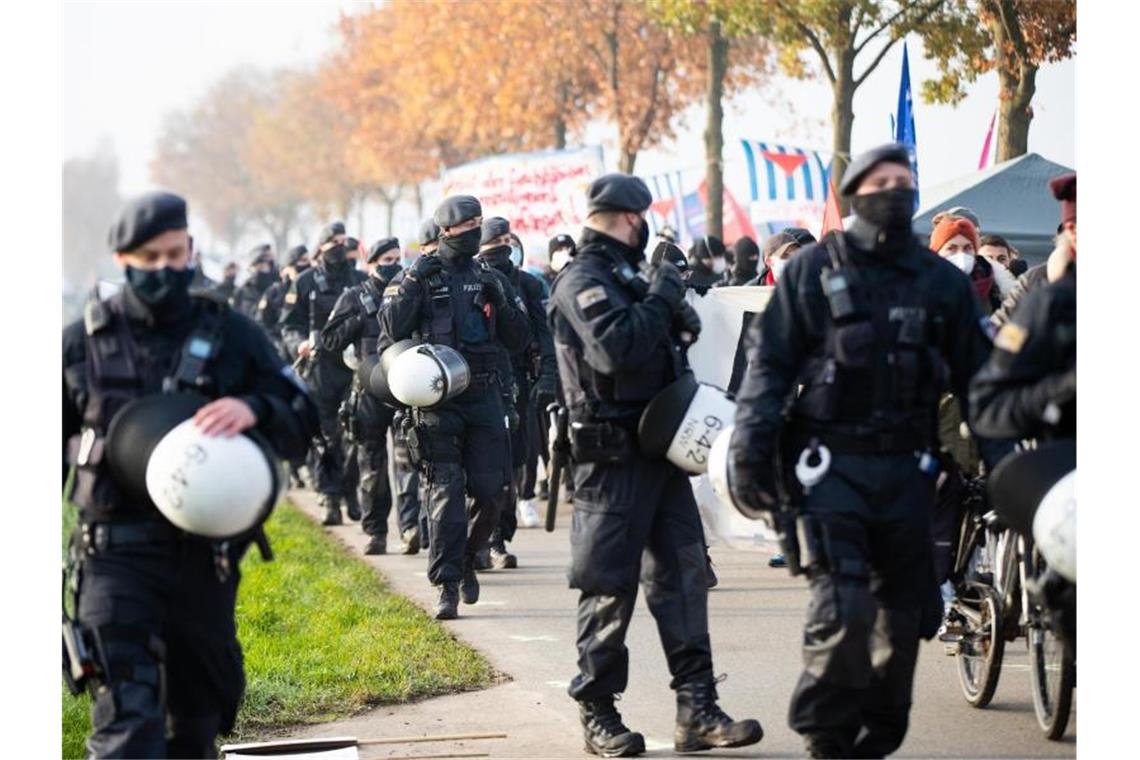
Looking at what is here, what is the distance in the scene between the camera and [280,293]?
65.0ft

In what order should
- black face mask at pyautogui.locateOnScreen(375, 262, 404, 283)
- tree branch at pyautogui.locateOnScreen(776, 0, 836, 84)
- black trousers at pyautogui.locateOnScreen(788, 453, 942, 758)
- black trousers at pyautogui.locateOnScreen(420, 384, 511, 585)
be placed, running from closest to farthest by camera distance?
1. black trousers at pyautogui.locateOnScreen(788, 453, 942, 758)
2. black trousers at pyautogui.locateOnScreen(420, 384, 511, 585)
3. black face mask at pyautogui.locateOnScreen(375, 262, 404, 283)
4. tree branch at pyautogui.locateOnScreen(776, 0, 836, 84)

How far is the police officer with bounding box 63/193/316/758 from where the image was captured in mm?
6219

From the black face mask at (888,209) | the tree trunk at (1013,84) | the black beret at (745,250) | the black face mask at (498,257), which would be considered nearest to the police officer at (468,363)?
the black face mask at (498,257)

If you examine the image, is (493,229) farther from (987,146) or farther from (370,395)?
(987,146)

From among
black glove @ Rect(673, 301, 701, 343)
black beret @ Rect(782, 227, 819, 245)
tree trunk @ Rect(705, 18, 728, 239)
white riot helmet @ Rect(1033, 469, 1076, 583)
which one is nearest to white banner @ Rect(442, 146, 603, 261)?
tree trunk @ Rect(705, 18, 728, 239)

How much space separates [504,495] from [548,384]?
1.64 m

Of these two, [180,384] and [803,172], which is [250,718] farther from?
[803,172]

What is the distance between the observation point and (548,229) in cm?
2336

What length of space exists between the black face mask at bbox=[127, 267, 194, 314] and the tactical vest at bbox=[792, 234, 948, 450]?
6.51ft

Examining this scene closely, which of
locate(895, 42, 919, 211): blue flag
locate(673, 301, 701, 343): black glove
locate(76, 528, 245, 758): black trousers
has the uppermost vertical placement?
locate(895, 42, 919, 211): blue flag

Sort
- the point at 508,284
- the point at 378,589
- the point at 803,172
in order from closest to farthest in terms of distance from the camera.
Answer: the point at 508,284 → the point at 378,589 → the point at 803,172

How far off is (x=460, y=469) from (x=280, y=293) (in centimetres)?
889

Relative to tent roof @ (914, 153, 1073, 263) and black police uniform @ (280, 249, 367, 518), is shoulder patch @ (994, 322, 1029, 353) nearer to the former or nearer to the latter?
tent roof @ (914, 153, 1073, 263)
